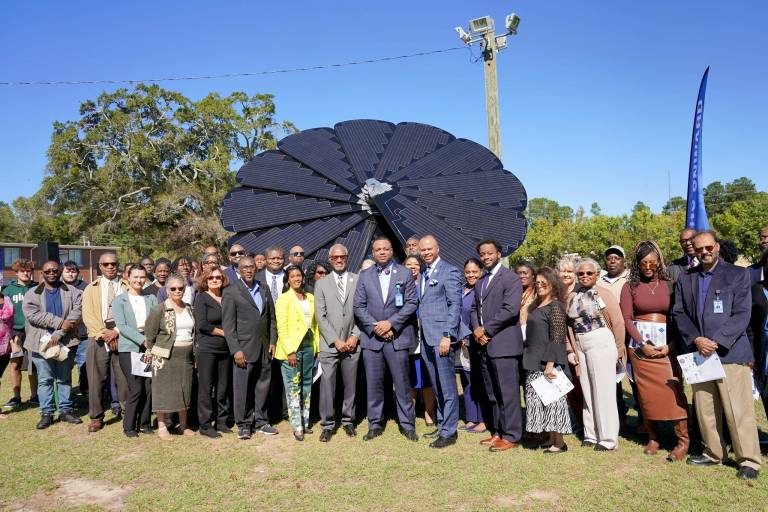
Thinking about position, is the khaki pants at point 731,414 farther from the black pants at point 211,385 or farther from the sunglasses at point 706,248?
the black pants at point 211,385

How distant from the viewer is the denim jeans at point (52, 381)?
23.0 feet

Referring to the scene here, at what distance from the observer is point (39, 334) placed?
279 inches

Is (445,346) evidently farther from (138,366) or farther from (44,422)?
(44,422)

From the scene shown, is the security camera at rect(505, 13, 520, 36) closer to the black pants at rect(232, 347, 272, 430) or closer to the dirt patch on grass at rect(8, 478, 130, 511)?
the black pants at rect(232, 347, 272, 430)

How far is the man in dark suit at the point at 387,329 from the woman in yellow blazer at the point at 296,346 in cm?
61

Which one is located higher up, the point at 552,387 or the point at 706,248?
the point at 706,248

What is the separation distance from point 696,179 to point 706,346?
6.95m

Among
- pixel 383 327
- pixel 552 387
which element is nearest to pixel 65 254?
pixel 383 327

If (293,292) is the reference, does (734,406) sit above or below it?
below

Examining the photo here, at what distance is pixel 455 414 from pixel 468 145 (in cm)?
516

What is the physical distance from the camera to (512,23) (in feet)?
44.9

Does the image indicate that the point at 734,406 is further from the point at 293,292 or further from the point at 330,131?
the point at 330,131

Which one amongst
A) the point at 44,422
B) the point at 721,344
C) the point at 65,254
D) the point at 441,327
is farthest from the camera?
the point at 65,254

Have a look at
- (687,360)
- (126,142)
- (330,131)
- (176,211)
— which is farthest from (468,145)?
(126,142)
